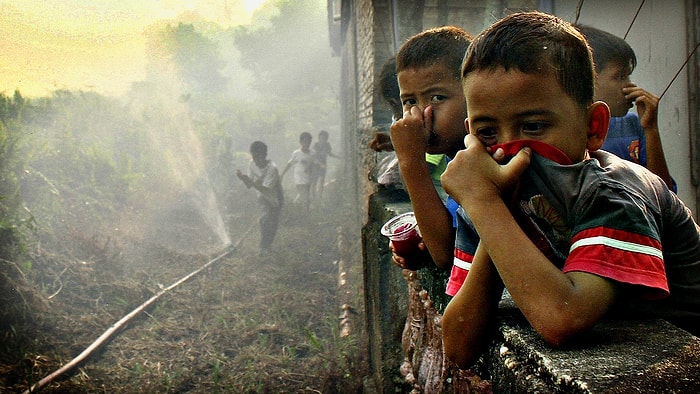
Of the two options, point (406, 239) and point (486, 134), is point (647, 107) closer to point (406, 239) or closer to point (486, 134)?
point (406, 239)

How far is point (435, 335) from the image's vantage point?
6.31 ft

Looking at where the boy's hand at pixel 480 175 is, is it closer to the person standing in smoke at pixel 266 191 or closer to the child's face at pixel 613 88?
the child's face at pixel 613 88

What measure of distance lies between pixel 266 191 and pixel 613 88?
7884 mm

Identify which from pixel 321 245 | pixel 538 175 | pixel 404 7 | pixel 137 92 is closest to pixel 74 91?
pixel 137 92

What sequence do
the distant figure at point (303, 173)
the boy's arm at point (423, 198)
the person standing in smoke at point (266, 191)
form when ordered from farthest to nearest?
the distant figure at point (303, 173) < the person standing in smoke at point (266, 191) < the boy's arm at point (423, 198)

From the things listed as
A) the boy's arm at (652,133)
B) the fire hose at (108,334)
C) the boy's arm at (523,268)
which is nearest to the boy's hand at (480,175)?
the boy's arm at (523,268)

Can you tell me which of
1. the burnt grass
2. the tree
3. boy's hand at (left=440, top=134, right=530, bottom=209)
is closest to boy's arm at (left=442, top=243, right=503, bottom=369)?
boy's hand at (left=440, top=134, right=530, bottom=209)

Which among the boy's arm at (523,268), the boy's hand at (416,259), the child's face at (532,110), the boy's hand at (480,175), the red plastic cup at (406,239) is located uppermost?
the child's face at (532,110)

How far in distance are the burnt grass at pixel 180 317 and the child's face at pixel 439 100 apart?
113 inches

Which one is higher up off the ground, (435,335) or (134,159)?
(435,335)

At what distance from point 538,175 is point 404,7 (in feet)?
15.2

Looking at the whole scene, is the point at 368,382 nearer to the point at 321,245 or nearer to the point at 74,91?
the point at 321,245

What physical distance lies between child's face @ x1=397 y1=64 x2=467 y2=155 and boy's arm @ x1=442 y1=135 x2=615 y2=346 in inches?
31.9

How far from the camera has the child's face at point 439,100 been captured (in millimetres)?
1993
